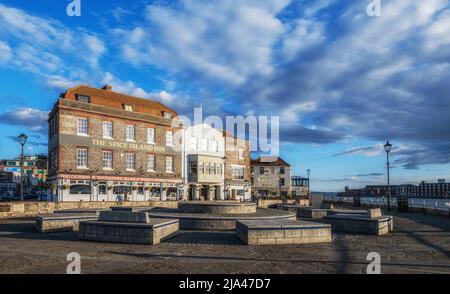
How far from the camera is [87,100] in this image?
39.5 m

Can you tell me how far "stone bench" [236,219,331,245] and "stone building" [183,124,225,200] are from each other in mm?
34594

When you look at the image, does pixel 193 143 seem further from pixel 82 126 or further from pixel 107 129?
pixel 82 126

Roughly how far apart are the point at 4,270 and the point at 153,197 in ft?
115

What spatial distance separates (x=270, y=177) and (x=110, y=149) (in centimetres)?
4416

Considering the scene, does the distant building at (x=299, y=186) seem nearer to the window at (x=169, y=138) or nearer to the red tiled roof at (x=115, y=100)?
the window at (x=169, y=138)

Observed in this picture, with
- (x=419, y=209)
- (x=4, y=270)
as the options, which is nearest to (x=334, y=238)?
(x=4, y=270)

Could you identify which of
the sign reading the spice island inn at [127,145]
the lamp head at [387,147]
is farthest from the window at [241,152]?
the lamp head at [387,147]

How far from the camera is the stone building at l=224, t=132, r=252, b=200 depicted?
55.1 m

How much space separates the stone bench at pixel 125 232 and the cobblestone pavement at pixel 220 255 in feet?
1.41

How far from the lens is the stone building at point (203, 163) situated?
47.2m

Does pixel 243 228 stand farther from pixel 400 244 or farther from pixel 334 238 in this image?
pixel 400 244

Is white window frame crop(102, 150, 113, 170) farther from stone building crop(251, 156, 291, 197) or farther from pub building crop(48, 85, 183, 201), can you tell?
stone building crop(251, 156, 291, 197)
